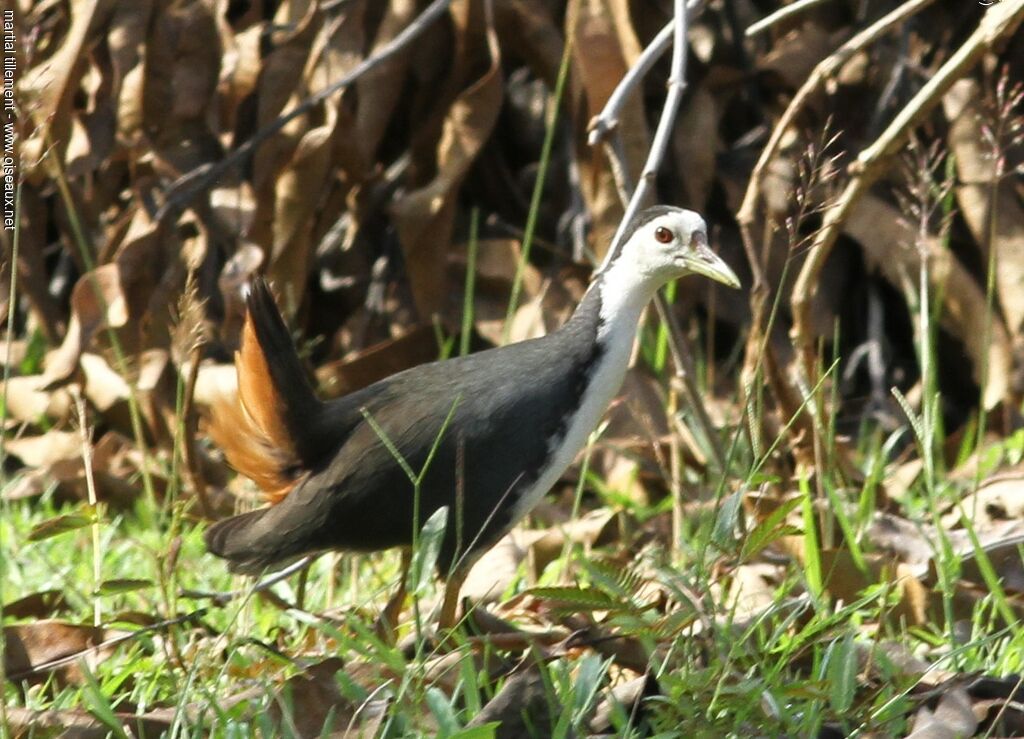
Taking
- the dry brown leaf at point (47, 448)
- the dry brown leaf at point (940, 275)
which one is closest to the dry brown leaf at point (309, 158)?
the dry brown leaf at point (47, 448)

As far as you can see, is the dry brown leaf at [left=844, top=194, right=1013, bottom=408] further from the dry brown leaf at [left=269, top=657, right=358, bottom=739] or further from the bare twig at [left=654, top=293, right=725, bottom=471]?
the dry brown leaf at [left=269, top=657, right=358, bottom=739]

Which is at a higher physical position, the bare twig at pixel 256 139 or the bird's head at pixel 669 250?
the bare twig at pixel 256 139

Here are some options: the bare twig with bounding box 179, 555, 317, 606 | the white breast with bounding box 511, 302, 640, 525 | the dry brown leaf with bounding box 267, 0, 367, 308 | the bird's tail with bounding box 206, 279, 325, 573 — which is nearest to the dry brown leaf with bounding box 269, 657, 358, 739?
the bare twig with bounding box 179, 555, 317, 606

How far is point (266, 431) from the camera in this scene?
3164mm

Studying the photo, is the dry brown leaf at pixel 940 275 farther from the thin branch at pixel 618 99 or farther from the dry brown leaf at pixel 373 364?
the dry brown leaf at pixel 373 364

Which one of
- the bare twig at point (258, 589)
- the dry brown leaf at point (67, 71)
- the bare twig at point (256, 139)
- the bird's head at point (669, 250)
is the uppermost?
the dry brown leaf at point (67, 71)

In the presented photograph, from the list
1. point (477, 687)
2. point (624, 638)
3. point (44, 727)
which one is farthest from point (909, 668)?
point (44, 727)

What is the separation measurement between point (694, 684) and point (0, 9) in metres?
2.05

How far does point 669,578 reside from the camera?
2.36 metres

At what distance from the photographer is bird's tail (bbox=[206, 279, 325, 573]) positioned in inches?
121

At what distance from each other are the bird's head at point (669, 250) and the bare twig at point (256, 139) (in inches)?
40.4

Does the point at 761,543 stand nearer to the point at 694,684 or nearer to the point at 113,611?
the point at 694,684

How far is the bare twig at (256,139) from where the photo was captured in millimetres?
4102

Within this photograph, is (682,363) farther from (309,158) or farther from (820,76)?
(309,158)
